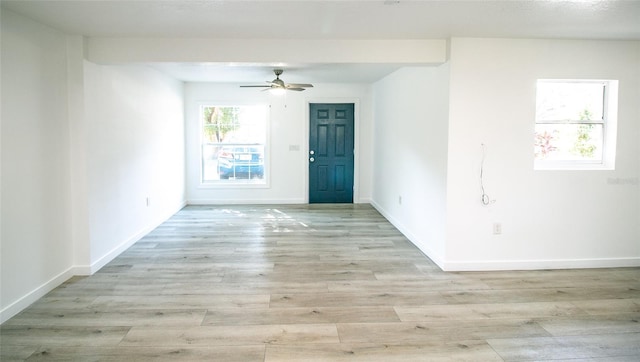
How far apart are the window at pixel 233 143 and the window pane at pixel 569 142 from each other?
16.3 ft

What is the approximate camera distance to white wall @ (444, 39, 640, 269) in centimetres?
388

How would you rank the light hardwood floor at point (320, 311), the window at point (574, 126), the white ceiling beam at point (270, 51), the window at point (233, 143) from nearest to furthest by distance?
the light hardwood floor at point (320, 311), the white ceiling beam at point (270, 51), the window at point (574, 126), the window at point (233, 143)

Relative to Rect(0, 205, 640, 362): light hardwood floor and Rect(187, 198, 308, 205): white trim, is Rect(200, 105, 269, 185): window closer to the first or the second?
Rect(187, 198, 308, 205): white trim

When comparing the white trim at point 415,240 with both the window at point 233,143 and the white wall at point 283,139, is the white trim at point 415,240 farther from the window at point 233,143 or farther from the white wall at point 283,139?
the window at point 233,143

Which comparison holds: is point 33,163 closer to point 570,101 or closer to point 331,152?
point 570,101

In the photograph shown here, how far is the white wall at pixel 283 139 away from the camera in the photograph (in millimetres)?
7551

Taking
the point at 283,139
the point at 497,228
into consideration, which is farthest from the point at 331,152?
the point at 497,228

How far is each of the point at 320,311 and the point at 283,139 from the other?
16.7ft

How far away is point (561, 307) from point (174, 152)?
19.7ft

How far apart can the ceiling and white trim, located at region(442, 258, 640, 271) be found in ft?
7.31

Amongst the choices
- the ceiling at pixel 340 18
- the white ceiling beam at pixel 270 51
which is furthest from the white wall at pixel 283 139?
the ceiling at pixel 340 18

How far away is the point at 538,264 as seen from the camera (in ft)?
13.4

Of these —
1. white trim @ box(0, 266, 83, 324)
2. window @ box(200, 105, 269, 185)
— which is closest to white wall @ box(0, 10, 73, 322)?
white trim @ box(0, 266, 83, 324)

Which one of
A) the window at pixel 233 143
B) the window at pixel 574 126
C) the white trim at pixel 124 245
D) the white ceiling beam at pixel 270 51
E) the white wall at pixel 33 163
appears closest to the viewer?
the white wall at pixel 33 163
